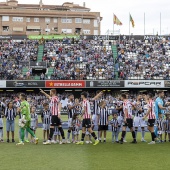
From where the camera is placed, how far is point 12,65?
53.5 metres

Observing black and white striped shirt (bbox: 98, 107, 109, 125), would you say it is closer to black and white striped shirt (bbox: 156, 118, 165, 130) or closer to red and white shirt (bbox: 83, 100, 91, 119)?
red and white shirt (bbox: 83, 100, 91, 119)

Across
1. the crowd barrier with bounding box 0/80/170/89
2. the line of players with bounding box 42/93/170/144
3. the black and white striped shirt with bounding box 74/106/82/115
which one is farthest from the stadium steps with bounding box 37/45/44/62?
the line of players with bounding box 42/93/170/144

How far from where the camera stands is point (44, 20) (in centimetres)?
9500

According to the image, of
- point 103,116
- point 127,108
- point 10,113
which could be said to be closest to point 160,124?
point 127,108

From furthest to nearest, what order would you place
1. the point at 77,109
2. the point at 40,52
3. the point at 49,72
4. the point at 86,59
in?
the point at 40,52 < the point at 86,59 < the point at 49,72 < the point at 77,109

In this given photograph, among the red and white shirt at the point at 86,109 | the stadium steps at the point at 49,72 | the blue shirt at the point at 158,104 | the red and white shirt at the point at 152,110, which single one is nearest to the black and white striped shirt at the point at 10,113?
the red and white shirt at the point at 86,109

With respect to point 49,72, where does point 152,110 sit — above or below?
below

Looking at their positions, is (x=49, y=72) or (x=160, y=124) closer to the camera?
(x=160, y=124)

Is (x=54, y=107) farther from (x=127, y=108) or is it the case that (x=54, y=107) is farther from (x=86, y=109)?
(x=127, y=108)

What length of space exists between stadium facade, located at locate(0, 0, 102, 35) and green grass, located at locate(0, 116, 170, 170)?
7517cm

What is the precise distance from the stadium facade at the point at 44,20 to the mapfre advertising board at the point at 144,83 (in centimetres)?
4118

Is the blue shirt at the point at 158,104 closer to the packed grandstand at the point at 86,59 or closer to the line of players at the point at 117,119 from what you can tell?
the line of players at the point at 117,119

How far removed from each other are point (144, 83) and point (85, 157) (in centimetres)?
3797

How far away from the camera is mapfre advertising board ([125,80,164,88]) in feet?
167
